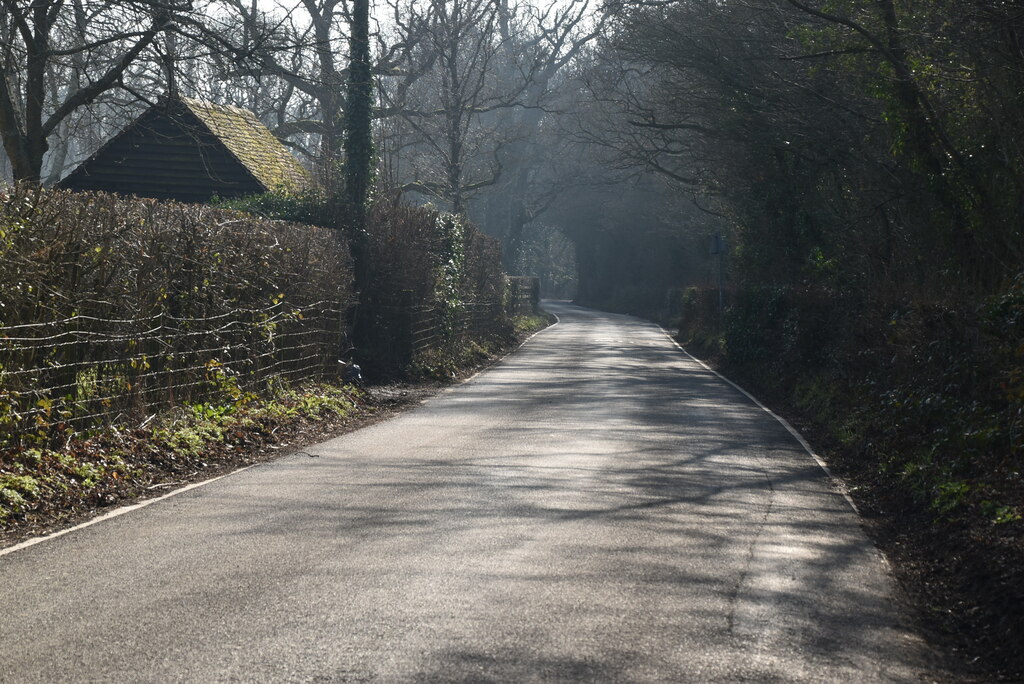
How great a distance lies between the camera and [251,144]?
32.6 meters

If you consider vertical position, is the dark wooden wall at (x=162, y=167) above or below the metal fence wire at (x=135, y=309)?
above

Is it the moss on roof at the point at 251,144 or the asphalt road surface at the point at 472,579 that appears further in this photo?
the moss on roof at the point at 251,144

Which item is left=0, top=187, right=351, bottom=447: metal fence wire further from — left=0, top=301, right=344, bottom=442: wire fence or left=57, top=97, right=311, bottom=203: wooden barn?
left=57, top=97, right=311, bottom=203: wooden barn

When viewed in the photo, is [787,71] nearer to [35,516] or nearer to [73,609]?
[35,516]

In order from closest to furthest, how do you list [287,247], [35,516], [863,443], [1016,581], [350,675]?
1. [350,675]
2. [1016,581]
3. [35,516]
4. [863,443]
5. [287,247]

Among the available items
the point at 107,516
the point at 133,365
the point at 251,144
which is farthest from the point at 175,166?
the point at 107,516

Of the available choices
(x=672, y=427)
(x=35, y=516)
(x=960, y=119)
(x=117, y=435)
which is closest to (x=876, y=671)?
(x=35, y=516)

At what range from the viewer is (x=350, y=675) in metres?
5.30

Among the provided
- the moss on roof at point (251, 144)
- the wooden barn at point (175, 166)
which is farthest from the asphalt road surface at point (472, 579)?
the moss on roof at point (251, 144)

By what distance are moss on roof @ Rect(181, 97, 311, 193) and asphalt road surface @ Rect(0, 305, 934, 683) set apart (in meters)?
18.9

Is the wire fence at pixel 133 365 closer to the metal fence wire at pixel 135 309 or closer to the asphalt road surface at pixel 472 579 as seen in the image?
the metal fence wire at pixel 135 309

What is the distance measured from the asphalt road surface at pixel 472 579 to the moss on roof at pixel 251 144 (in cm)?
1894

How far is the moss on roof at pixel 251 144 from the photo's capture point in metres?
30.5

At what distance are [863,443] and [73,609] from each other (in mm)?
10179
